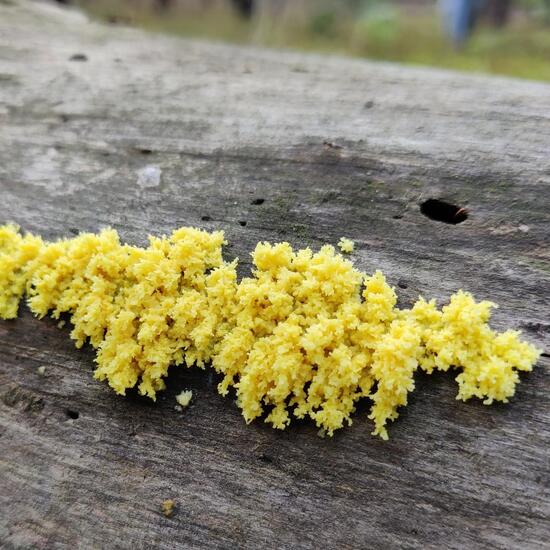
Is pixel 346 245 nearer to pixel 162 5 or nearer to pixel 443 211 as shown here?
pixel 443 211

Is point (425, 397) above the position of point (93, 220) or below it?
below

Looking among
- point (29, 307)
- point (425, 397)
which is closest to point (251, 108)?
point (29, 307)

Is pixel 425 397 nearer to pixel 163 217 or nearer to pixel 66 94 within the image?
pixel 163 217

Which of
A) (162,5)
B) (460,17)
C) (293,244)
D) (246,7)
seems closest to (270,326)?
(293,244)

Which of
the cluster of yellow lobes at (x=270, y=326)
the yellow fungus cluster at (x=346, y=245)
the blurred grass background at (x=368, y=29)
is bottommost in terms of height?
the cluster of yellow lobes at (x=270, y=326)

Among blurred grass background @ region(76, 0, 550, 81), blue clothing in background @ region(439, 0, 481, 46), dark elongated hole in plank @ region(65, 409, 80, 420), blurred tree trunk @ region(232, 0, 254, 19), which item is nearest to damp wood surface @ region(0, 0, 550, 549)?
dark elongated hole in plank @ region(65, 409, 80, 420)

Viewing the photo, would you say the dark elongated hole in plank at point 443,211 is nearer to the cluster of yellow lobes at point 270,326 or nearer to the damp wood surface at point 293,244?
the damp wood surface at point 293,244

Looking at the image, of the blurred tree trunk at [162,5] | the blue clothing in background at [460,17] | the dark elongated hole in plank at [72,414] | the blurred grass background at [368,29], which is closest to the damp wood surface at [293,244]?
the dark elongated hole in plank at [72,414]
